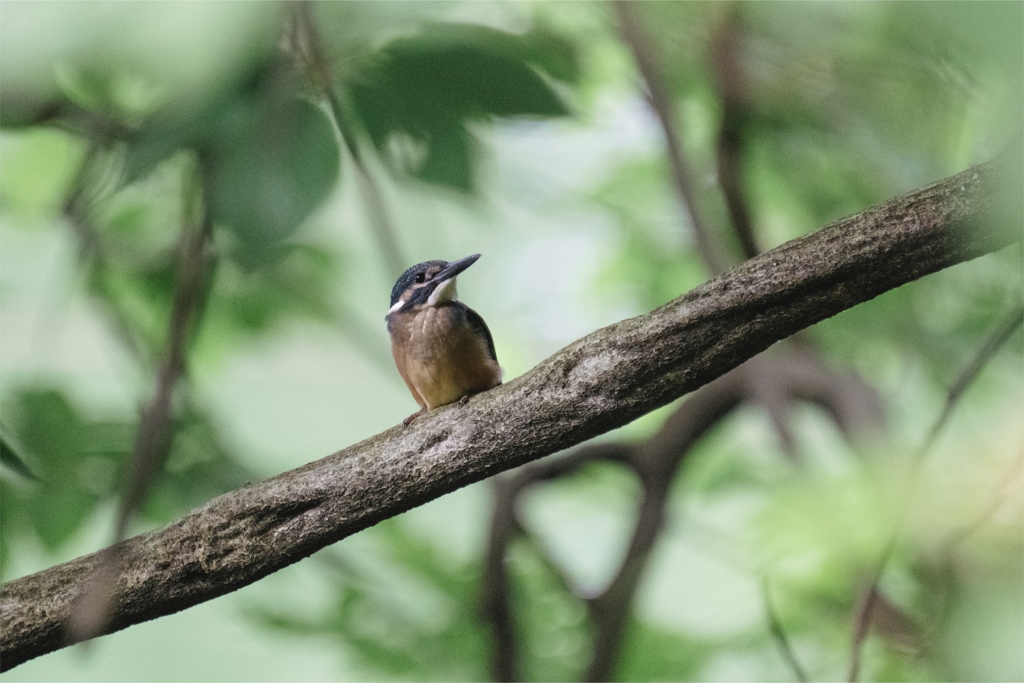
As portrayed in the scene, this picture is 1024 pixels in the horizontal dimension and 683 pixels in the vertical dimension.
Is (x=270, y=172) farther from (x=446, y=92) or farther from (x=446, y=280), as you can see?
(x=446, y=280)

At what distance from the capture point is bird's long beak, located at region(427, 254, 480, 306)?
2662 mm

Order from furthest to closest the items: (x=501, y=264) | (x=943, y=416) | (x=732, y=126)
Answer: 1. (x=501, y=264)
2. (x=732, y=126)
3. (x=943, y=416)

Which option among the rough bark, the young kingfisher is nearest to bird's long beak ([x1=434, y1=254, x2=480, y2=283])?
the young kingfisher

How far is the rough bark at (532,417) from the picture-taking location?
1.31 metres

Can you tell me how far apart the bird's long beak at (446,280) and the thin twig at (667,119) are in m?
0.60

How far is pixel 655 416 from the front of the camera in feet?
13.6

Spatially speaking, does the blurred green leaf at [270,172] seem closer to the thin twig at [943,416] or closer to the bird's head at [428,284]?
the thin twig at [943,416]

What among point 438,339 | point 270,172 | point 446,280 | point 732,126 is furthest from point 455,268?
point 270,172

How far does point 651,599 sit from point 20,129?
8.87 ft

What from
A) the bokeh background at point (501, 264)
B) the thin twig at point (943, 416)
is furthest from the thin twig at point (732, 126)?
the thin twig at point (943, 416)

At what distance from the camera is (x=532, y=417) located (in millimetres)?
1468

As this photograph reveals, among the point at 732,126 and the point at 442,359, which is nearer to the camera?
the point at 442,359

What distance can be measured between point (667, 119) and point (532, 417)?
49.6 inches

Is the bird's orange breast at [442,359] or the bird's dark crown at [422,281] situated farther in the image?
the bird's dark crown at [422,281]
